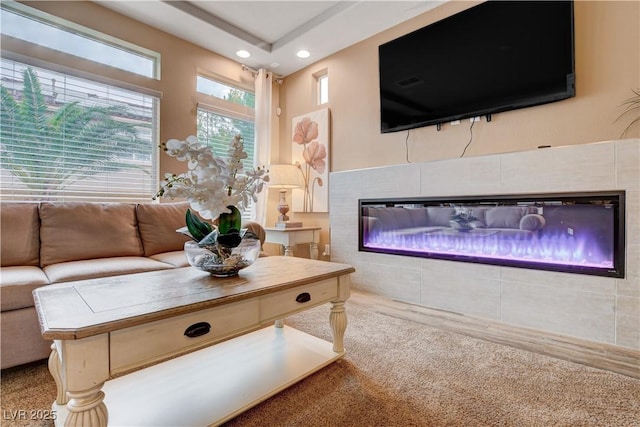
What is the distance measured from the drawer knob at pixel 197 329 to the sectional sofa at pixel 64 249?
1098 mm

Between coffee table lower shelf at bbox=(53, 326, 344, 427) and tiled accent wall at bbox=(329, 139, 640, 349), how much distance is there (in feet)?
4.17

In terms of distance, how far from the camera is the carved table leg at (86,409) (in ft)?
2.68

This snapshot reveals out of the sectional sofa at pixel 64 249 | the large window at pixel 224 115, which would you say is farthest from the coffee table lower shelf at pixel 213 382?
the large window at pixel 224 115

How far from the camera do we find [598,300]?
1887 mm

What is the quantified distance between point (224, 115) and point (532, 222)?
3344 millimetres

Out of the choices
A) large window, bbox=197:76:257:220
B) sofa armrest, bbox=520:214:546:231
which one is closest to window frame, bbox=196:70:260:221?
large window, bbox=197:76:257:220

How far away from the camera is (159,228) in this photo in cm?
254

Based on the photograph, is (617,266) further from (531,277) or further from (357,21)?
(357,21)

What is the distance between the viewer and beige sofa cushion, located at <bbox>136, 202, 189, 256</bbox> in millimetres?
2479

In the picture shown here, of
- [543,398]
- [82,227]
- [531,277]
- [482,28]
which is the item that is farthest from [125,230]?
[482,28]

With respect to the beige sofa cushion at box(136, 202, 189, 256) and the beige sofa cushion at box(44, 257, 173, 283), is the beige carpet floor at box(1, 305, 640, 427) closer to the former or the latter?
the beige sofa cushion at box(44, 257, 173, 283)

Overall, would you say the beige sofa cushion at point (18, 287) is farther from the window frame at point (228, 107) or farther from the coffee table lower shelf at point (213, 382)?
the window frame at point (228, 107)

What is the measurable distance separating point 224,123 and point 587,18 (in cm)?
342

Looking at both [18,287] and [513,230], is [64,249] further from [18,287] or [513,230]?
[513,230]
